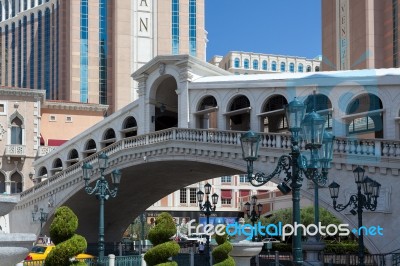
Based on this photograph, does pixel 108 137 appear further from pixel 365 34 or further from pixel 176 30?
pixel 176 30

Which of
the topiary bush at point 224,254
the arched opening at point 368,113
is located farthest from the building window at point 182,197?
the topiary bush at point 224,254

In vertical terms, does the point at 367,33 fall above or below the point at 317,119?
above

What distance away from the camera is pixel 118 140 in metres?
33.5

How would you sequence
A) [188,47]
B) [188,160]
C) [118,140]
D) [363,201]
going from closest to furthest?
[363,201]
[188,160]
[118,140]
[188,47]

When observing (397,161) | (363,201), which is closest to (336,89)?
(397,161)

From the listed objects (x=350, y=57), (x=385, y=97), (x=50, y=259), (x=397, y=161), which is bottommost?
(x=50, y=259)

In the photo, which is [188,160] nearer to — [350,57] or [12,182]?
[12,182]

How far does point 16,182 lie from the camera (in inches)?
1665

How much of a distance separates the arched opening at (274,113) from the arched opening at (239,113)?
0.80 meters

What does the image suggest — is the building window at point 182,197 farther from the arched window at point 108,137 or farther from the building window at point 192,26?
the arched window at point 108,137

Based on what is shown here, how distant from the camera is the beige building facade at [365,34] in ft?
186

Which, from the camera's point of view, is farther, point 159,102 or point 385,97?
point 159,102

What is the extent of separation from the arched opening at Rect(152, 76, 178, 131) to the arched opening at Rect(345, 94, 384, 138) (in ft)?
30.1

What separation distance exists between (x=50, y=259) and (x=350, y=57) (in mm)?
51107
